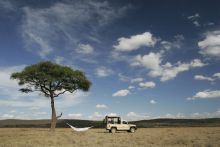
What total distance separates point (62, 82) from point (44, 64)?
4529 mm

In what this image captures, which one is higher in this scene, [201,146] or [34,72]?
[34,72]

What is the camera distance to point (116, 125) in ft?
162

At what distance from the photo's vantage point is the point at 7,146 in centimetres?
2545

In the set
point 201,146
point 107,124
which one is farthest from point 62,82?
point 201,146

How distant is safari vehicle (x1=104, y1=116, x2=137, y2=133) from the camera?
49281 mm

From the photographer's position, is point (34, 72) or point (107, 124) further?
point (34, 72)

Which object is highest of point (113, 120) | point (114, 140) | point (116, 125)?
point (113, 120)

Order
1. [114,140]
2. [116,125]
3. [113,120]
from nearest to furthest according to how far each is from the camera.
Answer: [114,140] → [116,125] → [113,120]

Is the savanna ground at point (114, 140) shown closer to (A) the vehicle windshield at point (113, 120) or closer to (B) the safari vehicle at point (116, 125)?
(B) the safari vehicle at point (116, 125)

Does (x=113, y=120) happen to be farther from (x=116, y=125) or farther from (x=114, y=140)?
(x=114, y=140)

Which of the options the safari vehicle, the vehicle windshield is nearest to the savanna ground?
the safari vehicle

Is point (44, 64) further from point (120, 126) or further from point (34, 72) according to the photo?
point (120, 126)

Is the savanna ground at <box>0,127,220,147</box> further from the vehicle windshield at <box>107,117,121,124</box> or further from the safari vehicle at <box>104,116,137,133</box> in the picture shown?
the vehicle windshield at <box>107,117,121,124</box>

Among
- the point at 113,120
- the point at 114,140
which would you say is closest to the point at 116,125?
the point at 113,120
